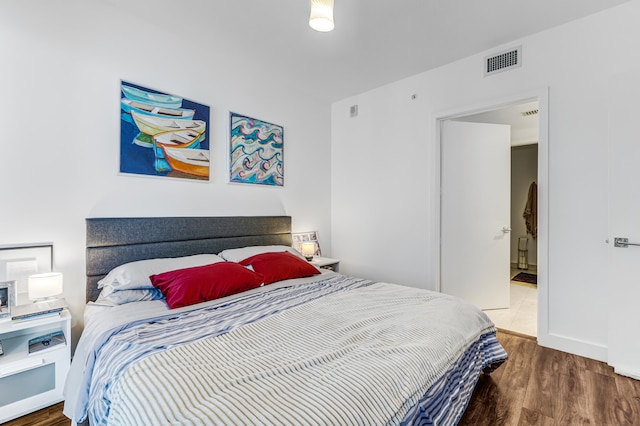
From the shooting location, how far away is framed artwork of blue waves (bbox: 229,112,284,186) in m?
3.11

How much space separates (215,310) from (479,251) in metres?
3.03

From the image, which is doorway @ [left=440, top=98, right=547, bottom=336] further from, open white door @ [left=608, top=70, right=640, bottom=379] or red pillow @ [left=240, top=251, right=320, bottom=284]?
red pillow @ [left=240, top=251, right=320, bottom=284]

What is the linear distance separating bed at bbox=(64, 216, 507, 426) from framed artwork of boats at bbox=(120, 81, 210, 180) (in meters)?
0.44

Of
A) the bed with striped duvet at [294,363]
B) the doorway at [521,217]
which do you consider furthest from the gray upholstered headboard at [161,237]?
the doorway at [521,217]

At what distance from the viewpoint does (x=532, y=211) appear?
5.62 metres

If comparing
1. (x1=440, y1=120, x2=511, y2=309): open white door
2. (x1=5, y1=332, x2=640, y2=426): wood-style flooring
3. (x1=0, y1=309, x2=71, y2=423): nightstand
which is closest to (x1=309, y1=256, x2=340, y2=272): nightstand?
(x1=440, y1=120, x2=511, y2=309): open white door

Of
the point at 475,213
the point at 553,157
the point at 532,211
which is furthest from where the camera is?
the point at 532,211

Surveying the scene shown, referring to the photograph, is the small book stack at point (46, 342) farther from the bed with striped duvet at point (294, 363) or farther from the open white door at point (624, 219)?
the open white door at point (624, 219)

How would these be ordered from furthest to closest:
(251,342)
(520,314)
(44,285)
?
(520,314) → (44,285) → (251,342)

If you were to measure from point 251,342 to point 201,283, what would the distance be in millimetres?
812

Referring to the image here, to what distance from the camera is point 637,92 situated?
84.7 inches

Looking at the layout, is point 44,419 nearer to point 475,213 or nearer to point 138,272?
point 138,272

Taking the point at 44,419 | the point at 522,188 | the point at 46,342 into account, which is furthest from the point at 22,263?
the point at 522,188

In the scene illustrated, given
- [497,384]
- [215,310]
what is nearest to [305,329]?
[215,310]
